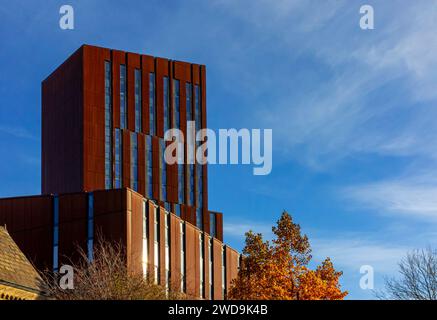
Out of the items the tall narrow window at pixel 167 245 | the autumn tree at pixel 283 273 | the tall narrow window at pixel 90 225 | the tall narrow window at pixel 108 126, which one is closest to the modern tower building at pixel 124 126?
the tall narrow window at pixel 108 126

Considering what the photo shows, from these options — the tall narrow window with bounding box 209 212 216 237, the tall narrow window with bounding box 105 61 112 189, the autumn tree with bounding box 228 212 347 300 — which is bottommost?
the autumn tree with bounding box 228 212 347 300

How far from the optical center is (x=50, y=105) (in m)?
119

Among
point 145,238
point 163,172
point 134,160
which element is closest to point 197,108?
point 163,172

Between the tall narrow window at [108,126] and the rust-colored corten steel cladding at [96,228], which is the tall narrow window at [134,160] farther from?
the rust-colored corten steel cladding at [96,228]

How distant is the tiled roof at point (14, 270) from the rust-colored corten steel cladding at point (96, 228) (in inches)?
740

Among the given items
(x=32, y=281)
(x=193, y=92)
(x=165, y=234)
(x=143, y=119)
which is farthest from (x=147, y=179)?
(x=32, y=281)

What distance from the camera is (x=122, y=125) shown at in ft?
369

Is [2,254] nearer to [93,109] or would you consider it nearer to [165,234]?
[165,234]

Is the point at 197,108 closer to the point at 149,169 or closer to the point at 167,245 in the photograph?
the point at 149,169

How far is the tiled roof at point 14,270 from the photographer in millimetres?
35219

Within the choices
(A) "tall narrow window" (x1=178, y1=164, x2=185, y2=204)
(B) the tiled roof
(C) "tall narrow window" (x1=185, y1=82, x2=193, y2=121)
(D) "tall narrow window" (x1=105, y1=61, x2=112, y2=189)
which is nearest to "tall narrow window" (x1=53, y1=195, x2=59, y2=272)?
(B) the tiled roof

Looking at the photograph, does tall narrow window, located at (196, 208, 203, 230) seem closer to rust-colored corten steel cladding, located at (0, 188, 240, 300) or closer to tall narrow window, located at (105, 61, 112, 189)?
tall narrow window, located at (105, 61, 112, 189)

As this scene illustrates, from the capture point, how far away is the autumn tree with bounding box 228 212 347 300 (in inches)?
1531

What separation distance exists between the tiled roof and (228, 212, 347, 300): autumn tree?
9.95 m
